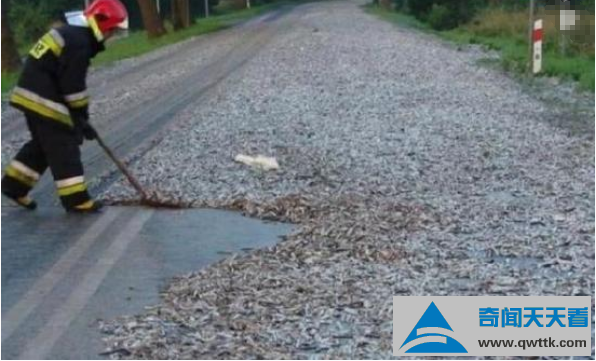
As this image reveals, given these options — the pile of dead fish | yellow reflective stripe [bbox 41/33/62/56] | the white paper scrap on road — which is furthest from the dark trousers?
the white paper scrap on road

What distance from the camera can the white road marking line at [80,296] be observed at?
23.3ft

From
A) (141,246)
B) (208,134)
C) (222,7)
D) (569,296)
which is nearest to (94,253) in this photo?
(141,246)

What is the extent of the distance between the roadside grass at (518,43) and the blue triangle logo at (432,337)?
16811 mm

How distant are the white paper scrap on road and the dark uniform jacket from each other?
2.43 meters

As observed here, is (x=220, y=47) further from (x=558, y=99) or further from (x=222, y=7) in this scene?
(x=222, y=7)

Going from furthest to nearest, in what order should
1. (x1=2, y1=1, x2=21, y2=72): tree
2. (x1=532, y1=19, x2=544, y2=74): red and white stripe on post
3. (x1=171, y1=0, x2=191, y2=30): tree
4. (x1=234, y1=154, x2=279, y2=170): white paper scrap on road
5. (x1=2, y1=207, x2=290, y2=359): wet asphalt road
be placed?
(x1=171, y1=0, x2=191, y2=30): tree
(x1=2, y1=1, x2=21, y2=72): tree
(x1=532, y1=19, x2=544, y2=74): red and white stripe on post
(x1=234, y1=154, x2=279, y2=170): white paper scrap on road
(x1=2, y1=207, x2=290, y2=359): wet asphalt road

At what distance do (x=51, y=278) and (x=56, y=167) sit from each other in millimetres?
2593

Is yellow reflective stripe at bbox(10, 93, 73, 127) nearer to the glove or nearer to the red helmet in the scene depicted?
the glove

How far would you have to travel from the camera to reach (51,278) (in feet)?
28.7

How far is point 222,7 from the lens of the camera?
10581 cm

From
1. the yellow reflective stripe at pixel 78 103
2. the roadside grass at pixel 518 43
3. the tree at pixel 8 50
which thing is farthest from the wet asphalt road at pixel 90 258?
the tree at pixel 8 50

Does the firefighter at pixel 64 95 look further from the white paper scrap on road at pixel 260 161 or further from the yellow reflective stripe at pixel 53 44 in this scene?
the white paper scrap on road at pixel 260 161

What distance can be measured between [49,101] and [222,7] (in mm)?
95786

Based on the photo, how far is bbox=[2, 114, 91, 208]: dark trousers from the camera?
11094 millimetres
